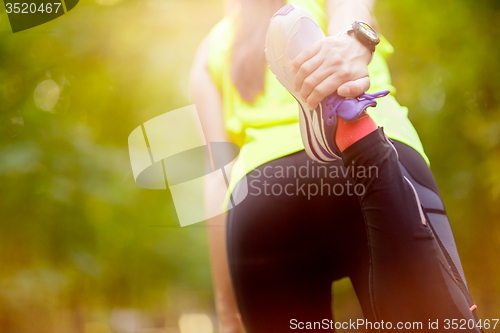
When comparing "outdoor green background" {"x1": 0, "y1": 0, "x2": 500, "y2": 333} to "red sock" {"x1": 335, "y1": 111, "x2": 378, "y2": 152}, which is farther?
"outdoor green background" {"x1": 0, "y1": 0, "x2": 500, "y2": 333}

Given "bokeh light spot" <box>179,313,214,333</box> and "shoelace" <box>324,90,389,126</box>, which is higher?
"shoelace" <box>324,90,389,126</box>

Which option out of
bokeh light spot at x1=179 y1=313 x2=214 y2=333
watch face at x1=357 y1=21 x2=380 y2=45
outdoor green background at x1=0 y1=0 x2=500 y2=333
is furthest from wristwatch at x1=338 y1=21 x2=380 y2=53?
bokeh light spot at x1=179 y1=313 x2=214 y2=333

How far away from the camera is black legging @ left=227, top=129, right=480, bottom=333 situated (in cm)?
47

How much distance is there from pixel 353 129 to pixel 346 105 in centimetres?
4

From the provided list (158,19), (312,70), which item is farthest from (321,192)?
(158,19)

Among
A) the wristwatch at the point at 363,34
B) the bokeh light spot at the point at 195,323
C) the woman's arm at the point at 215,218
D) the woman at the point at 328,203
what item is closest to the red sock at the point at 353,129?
the woman at the point at 328,203

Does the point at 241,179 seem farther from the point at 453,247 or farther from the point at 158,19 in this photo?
the point at 158,19

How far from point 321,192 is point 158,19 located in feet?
1.83

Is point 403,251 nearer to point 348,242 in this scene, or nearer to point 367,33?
point 348,242

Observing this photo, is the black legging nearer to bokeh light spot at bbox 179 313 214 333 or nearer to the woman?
the woman

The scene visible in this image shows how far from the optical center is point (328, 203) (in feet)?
1.79

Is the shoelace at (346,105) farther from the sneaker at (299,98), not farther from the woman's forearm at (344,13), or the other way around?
the woman's forearm at (344,13)

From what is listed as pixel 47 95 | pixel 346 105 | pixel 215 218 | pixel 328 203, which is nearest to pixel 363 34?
pixel 346 105

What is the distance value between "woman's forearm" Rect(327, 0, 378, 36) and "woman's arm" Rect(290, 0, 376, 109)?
46 mm
